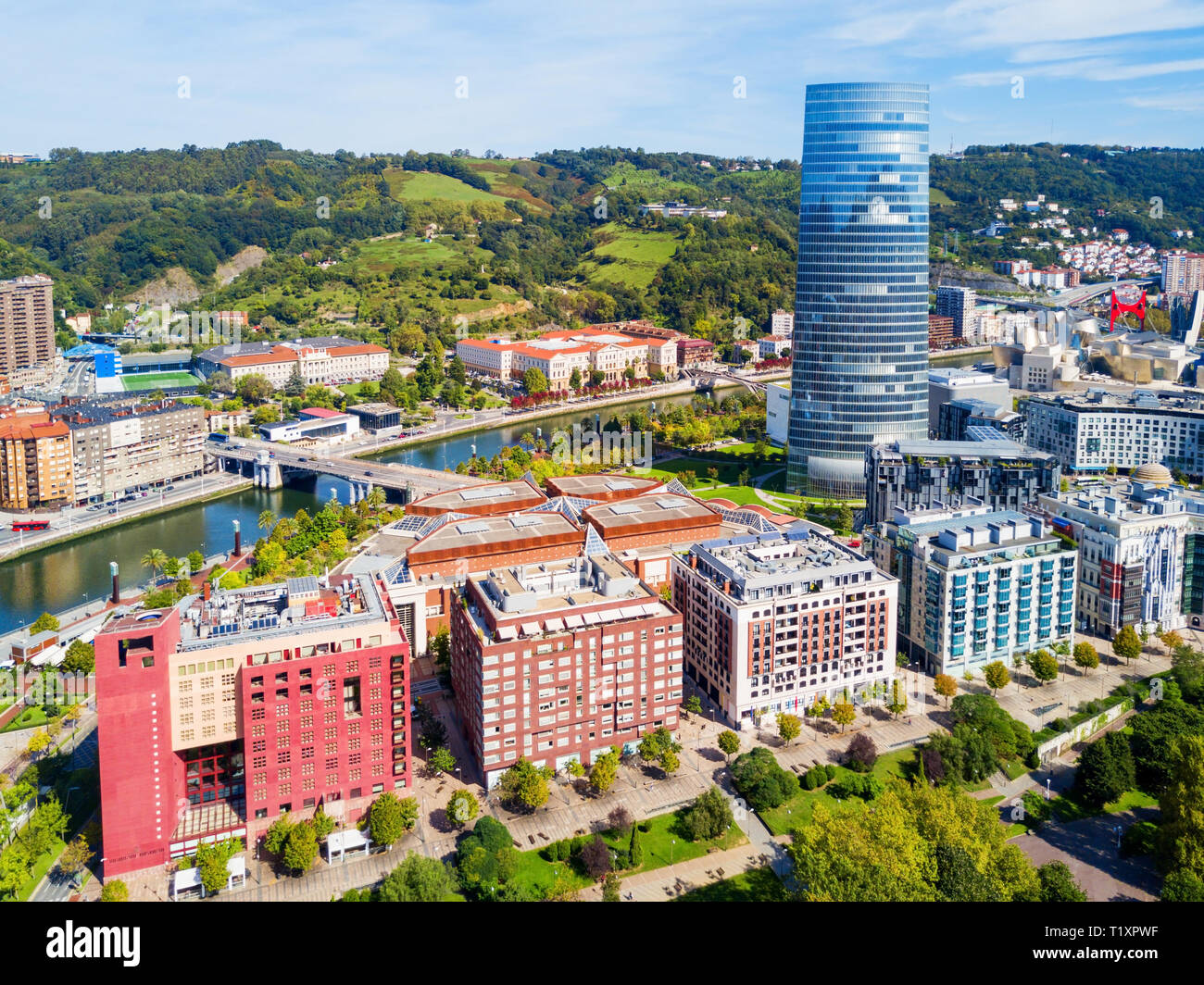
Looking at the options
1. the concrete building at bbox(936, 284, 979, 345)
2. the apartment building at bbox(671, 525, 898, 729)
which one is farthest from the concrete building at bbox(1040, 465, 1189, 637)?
the concrete building at bbox(936, 284, 979, 345)

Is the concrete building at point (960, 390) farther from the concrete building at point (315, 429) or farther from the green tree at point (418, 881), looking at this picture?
the green tree at point (418, 881)

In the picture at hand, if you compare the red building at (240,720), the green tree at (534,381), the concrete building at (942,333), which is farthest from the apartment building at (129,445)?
the concrete building at (942,333)

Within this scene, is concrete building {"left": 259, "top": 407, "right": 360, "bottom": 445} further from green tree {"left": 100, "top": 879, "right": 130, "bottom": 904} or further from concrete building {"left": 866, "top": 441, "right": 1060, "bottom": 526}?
green tree {"left": 100, "top": 879, "right": 130, "bottom": 904}

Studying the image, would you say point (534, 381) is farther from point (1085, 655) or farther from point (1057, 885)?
point (1057, 885)

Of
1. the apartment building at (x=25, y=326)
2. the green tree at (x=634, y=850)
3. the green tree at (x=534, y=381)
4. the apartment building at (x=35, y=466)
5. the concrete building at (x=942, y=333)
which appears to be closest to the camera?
the green tree at (x=634, y=850)

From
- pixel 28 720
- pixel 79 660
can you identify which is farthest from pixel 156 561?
pixel 28 720
